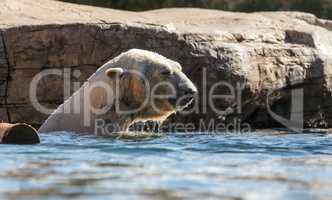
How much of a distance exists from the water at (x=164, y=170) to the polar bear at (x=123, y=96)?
2.83 ft

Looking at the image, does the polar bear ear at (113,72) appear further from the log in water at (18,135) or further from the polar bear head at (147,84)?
the log in water at (18,135)

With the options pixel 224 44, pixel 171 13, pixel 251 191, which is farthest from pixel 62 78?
pixel 251 191

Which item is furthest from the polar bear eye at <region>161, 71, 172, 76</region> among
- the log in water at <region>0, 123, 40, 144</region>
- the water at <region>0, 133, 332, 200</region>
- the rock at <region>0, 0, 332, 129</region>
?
the rock at <region>0, 0, 332, 129</region>

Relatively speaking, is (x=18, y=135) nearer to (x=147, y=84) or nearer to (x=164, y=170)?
(x=147, y=84)

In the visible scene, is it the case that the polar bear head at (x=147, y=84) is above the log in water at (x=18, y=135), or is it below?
above

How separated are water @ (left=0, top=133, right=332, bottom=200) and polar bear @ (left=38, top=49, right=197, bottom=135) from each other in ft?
2.83

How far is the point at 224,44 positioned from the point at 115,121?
2.69 meters

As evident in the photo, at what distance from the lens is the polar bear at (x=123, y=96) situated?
278 inches

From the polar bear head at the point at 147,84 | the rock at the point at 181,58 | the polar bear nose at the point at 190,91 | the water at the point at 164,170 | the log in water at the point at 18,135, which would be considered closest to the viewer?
the water at the point at 164,170

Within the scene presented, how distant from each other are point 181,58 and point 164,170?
5.27 metres

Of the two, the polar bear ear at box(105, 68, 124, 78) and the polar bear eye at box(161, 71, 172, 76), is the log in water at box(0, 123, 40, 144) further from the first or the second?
the polar bear eye at box(161, 71, 172, 76)

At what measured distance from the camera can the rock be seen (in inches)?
359

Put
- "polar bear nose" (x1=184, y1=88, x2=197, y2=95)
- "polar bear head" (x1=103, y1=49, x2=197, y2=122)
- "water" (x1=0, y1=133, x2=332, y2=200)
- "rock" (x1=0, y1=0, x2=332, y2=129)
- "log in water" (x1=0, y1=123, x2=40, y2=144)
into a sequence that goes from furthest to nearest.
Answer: "rock" (x1=0, y1=0, x2=332, y2=129) < "polar bear head" (x1=103, y1=49, x2=197, y2=122) < "polar bear nose" (x1=184, y1=88, x2=197, y2=95) < "log in water" (x1=0, y1=123, x2=40, y2=144) < "water" (x1=0, y1=133, x2=332, y2=200)

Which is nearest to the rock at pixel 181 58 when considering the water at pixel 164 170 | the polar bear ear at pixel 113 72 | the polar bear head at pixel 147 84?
the polar bear head at pixel 147 84
